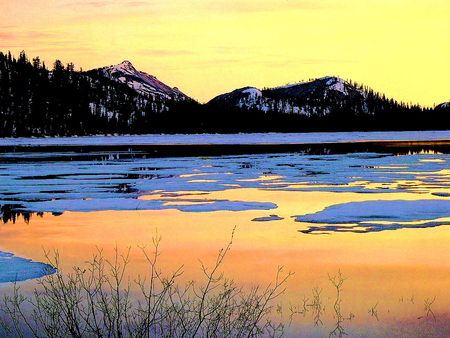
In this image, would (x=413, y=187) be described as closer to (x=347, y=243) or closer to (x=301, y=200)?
(x=301, y=200)

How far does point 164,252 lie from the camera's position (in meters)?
10.6

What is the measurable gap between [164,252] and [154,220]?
11.4 feet

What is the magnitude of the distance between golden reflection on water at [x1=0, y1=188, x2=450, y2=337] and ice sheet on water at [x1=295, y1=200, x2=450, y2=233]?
1.65 feet

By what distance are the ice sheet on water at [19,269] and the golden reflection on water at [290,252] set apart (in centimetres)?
44

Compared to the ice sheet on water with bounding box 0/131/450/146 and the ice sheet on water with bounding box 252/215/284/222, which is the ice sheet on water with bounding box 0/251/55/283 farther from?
the ice sheet on water with bounding box 0/131/450/146

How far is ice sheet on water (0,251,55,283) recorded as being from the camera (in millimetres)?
8758

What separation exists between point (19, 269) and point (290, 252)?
438 cm

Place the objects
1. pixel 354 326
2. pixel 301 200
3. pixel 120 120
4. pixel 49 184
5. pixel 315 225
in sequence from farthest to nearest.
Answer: pixel 120 120 → pixel 49 184 → pixel 301 200 → pixel 315 225 → pixel 354 326

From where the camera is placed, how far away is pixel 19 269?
924 cm

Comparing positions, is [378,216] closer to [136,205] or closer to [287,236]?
[287,236]

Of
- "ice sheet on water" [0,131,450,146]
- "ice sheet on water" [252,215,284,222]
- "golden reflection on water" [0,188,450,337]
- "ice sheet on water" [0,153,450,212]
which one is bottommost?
"golden reflection on water" [0,188,450,337]

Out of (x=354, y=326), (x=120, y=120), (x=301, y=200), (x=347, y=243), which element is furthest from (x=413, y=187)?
(x=120, y=120)

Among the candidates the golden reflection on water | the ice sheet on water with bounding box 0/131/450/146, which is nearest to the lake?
the golden reflection on water

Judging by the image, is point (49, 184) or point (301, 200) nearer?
point (301, 200)
